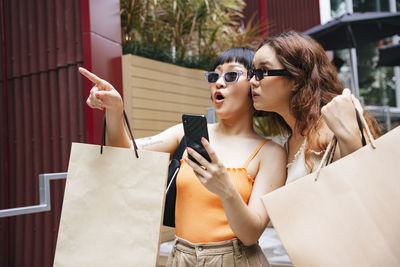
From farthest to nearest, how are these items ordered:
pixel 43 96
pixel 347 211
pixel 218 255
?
1. pixel 43 96
2. pixel 218 255
3. pixel 347 211

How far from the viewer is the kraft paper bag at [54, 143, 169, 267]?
1.36 meters

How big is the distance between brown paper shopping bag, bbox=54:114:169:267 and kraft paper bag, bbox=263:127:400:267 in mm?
453

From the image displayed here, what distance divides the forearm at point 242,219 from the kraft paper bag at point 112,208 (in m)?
0.26

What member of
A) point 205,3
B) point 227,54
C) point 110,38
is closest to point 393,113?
point 205,3

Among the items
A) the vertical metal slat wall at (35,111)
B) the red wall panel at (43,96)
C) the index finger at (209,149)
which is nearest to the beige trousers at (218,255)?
the index finger at (209,149)

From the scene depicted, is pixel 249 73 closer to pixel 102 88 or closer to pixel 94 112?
pixel 102 88

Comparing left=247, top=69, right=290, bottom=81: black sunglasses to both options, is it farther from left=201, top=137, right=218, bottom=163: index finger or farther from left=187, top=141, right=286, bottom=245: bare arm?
left=201, top=137, right=218, bottom=163: index finger

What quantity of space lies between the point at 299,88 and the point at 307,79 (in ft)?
0.16

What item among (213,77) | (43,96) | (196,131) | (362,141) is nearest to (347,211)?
(362,141)

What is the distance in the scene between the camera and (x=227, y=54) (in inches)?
71.2

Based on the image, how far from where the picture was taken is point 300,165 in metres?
1.52

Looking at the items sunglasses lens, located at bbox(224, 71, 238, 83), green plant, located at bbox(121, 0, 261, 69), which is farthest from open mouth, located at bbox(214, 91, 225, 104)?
green plant, located at bbox(121, 0, 261, 69)

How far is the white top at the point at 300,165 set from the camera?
1.46 m

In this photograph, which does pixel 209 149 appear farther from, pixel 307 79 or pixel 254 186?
pixel 307 79
